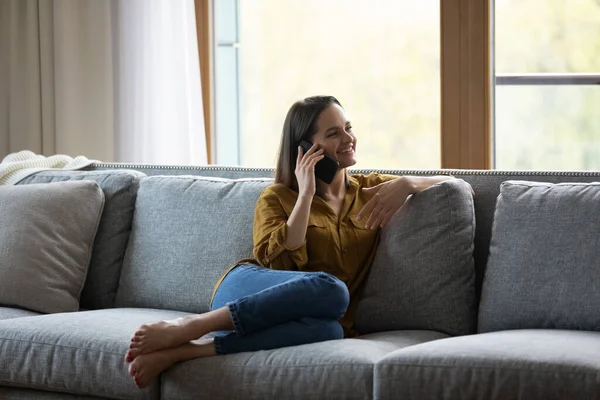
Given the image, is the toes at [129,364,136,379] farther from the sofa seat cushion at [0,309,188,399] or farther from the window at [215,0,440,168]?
the window at [215,0,440,168]

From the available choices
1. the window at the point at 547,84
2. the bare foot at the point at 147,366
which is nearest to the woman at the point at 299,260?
the bare foot at the point at 147,366

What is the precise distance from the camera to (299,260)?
9.29 feet

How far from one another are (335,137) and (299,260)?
Result: 41cm

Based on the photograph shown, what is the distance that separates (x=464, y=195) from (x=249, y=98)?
1.80m

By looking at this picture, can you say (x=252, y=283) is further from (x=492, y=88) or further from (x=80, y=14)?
(x=80, y=14)

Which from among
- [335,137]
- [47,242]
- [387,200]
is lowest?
[47,242]

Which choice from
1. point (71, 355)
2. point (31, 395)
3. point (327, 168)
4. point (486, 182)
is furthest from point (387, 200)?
point (31, 395)

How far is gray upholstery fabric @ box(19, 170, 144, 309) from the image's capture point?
3.34 metres

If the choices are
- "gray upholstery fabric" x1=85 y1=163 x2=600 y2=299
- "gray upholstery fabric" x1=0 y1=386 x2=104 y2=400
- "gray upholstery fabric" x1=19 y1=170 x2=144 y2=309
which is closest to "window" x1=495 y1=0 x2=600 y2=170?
"gray upholstery fabric" x1=85 y1=163 x2=600 y2=299

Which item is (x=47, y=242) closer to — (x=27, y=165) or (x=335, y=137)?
(x=27, y=165)

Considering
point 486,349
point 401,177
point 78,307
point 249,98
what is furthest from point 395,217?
point 249,98

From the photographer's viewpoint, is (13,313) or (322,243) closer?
(322,243)

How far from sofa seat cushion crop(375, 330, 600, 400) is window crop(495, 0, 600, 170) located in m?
1.56

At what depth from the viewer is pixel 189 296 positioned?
10.2ft
